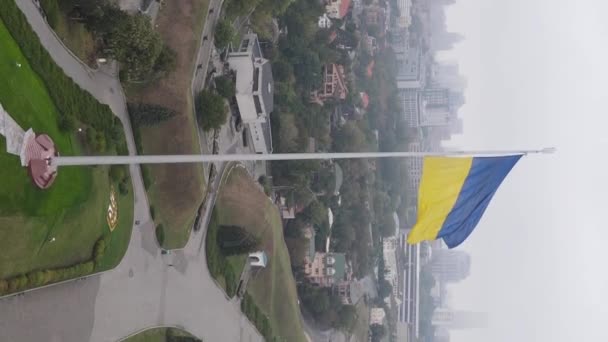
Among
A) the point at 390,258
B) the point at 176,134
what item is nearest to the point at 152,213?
the point at 176,134

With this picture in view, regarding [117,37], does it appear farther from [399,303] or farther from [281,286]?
[399,303]

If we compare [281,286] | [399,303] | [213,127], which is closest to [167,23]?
[213,127]

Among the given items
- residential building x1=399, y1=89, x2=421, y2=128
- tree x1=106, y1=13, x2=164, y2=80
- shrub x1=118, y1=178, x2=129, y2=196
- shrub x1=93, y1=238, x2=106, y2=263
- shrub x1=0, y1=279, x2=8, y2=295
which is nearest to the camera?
shrub x1=0, y1=279, x2=8, y2=295

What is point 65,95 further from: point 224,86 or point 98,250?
point 224,86

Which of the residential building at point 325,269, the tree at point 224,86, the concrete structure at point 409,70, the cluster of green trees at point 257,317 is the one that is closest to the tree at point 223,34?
the tree at point 224,86

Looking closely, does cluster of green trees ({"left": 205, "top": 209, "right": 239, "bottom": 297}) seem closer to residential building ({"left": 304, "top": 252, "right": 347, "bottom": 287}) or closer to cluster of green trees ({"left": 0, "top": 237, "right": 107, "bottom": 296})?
cluster of green trees ({"left": 0, "top": 237, "right": 107, "bottom": 296})

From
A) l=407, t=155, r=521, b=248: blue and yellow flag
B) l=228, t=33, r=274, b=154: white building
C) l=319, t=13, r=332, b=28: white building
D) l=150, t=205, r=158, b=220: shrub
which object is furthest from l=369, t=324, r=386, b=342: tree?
l=407, t=155, r=521, b=248: blue and yellow flag
